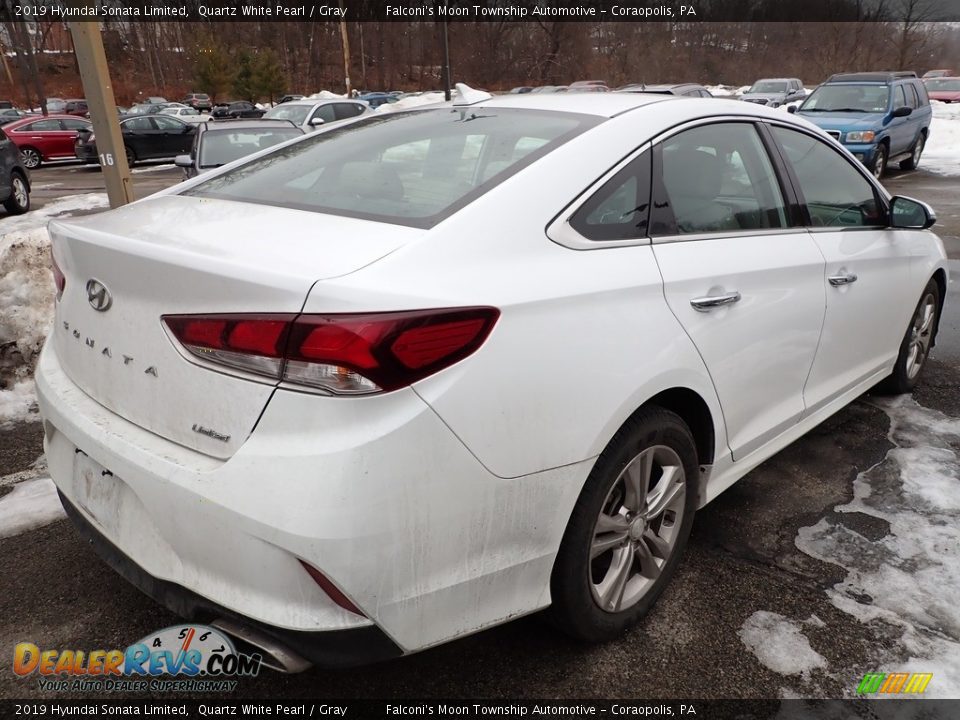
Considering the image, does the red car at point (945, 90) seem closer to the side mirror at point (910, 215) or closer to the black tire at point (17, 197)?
the side mirror at point (910, 215)

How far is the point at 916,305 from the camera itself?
392 centimetres

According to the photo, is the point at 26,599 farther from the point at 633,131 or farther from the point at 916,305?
the point at 916,305

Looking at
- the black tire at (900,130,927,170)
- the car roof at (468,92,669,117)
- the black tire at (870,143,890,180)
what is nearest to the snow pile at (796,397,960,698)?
the car roof at (468,92,669,117)

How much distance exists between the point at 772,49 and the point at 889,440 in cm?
6966

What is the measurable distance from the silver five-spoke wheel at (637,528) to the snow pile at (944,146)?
16.5 m

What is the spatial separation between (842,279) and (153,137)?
23057 mm

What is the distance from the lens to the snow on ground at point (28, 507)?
292 centimetres

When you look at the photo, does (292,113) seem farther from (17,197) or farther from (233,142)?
(233,142)

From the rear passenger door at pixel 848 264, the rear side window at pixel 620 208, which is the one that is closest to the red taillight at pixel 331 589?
the rear side window at pixel 620 208

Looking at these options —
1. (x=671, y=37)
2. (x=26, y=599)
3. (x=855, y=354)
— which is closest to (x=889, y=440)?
(x=855, y=354)

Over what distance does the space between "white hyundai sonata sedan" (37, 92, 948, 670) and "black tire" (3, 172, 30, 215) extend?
10.7 m

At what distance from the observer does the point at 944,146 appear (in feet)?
64.2

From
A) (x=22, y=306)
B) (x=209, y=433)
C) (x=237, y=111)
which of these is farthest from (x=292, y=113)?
(x=237, y=111)

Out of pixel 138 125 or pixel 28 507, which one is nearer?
pixel 28 507
